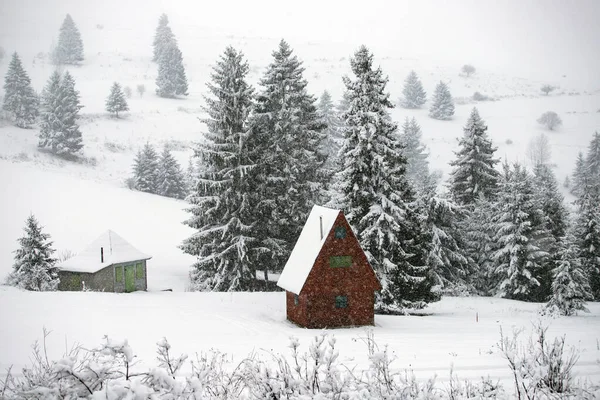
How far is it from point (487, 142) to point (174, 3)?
143 metres

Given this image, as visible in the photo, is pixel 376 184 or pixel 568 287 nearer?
pixel 376 184

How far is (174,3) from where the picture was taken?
162m

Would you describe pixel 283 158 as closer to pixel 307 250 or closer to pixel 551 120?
pixel 307 250

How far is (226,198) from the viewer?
3419 cm

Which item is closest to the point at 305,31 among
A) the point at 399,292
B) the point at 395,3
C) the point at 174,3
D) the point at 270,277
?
the point at 395,3

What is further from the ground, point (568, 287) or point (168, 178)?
point (168, 178)

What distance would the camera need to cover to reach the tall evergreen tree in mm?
64188

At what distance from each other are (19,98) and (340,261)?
212 ft

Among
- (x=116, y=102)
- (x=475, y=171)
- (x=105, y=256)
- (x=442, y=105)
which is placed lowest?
(x=105, y=256)

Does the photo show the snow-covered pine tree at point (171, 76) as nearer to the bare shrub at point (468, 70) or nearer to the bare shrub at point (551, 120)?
the bare shrub at point (551, 120)

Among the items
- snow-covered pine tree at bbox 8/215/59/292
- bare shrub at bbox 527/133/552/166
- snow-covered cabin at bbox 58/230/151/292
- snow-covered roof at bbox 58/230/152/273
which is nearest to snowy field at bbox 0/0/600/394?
bare shrub at bbox 527/133/552/166

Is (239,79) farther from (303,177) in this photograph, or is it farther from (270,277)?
(270,277)

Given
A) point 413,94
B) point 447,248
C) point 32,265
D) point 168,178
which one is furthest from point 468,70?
point 32,265

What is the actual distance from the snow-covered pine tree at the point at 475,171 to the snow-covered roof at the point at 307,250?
24.3 m
